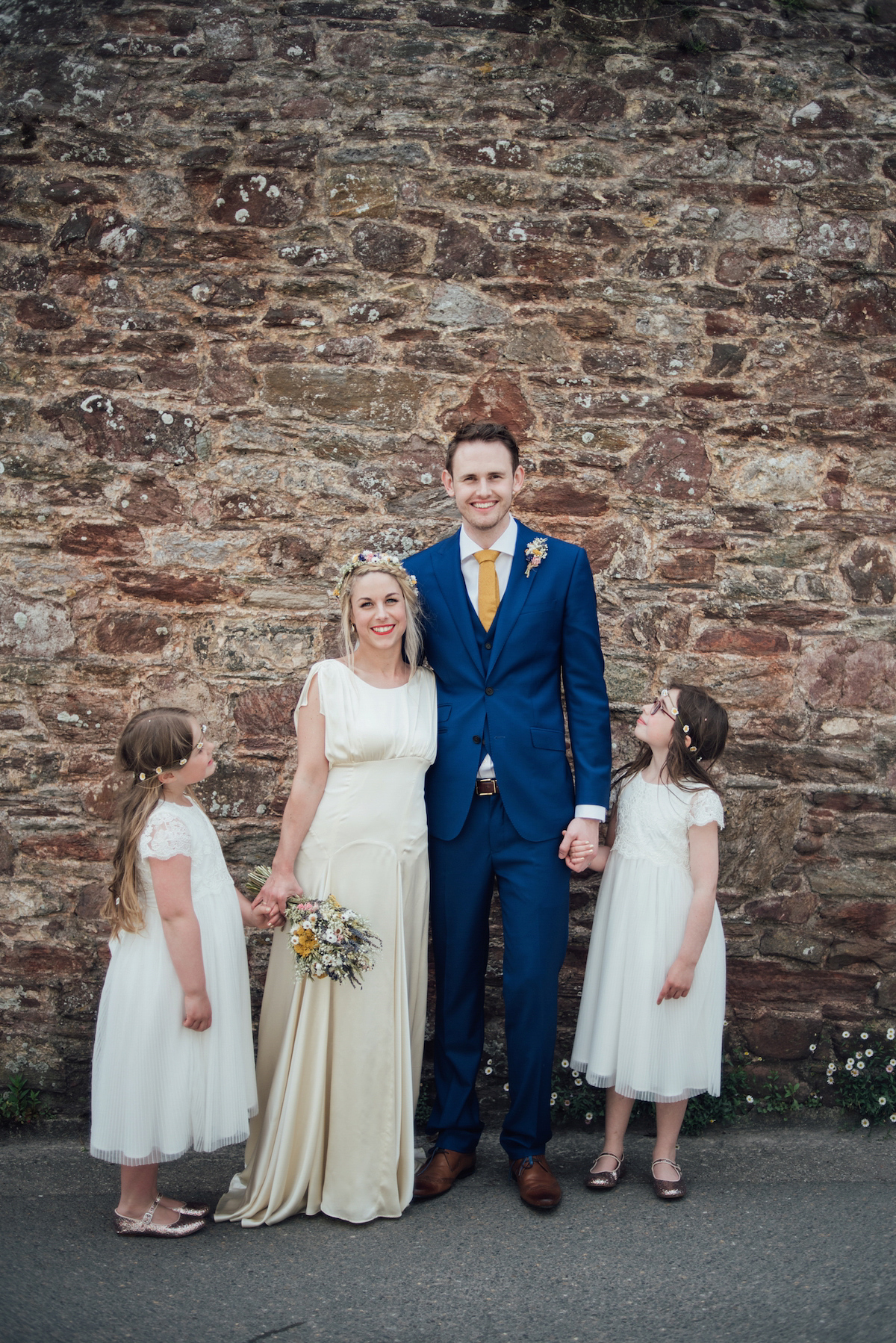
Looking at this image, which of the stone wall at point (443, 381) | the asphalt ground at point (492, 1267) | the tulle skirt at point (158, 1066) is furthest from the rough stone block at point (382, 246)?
the asphalt ground at point (492, 1267)

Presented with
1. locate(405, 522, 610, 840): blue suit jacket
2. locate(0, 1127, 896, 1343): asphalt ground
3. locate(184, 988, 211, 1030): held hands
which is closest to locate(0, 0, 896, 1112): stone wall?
locate(405, 522, 610, 840): blue suit jacket

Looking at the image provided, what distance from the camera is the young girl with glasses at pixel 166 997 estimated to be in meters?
2.66

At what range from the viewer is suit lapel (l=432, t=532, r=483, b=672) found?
3.04 metres

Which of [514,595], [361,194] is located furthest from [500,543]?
[361,194]

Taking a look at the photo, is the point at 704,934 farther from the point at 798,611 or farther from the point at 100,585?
the point at 100,585

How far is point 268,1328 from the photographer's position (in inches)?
92.7

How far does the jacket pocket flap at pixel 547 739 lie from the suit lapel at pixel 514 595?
241 mm

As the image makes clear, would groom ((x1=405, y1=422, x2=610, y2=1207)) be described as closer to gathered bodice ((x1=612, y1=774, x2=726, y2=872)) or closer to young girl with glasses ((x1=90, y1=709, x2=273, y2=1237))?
gathered bodice ((x1=612, y1=774, x2=726, y2=872))

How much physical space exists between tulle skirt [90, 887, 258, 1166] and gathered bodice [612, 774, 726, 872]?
1.30 m

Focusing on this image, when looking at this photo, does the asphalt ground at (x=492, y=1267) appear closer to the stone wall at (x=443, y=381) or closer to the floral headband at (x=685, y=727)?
the stone wall at (x=443, y=381)

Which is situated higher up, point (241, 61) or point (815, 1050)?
point (241, 61)

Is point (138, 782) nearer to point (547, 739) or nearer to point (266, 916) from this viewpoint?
point (266, 916)

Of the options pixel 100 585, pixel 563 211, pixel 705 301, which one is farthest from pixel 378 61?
pixel 100 585

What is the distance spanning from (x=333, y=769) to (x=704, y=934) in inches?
47.8
